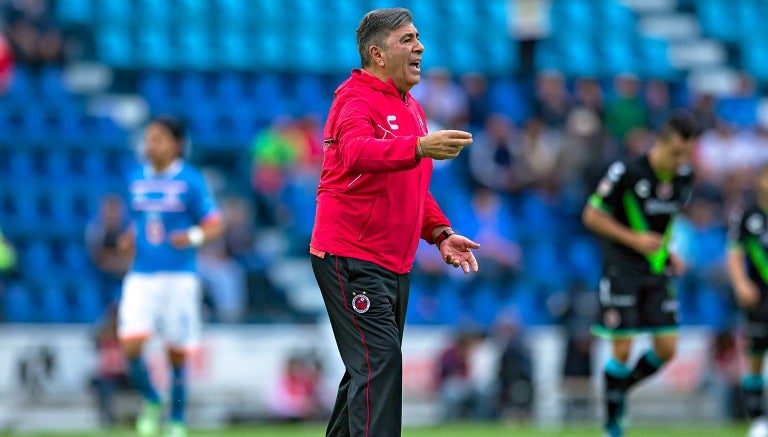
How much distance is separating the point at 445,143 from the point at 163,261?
6015mm

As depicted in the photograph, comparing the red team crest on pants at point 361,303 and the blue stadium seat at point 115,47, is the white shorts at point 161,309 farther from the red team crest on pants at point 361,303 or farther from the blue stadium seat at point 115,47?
the blue stadium seat at point 115,47

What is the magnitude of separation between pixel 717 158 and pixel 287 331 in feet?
24.2

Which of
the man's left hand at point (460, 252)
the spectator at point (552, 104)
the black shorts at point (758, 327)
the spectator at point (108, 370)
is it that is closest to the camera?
the man's left hand at point (460, 252)

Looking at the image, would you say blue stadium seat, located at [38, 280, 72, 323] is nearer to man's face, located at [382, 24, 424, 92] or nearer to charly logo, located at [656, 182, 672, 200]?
charly logo, located at [656, 182, 672, 200]

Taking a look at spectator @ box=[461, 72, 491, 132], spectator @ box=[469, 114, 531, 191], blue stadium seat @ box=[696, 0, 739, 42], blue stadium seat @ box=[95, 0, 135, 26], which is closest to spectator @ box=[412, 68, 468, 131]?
spectator @ box=[461, 72, 491, 132]

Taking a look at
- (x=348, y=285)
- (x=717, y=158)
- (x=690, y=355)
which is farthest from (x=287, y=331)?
(x=348, y=285)

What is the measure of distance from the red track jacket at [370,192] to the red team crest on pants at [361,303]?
206 mm

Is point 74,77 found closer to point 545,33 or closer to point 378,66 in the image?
point 545,33

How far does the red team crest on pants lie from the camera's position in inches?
299

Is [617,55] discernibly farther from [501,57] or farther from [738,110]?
[738,110]

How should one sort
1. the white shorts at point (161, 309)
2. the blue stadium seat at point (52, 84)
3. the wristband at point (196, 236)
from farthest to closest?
the blue stadium seat at point (52, 84) → the white shorts at point (161, 309) → the wristband at point (196, 236)

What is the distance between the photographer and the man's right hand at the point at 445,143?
6.97m

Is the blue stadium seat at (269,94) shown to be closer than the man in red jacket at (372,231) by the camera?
No

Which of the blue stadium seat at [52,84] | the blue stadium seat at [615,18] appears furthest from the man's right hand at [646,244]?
the blue stadium seat at [615,18]
